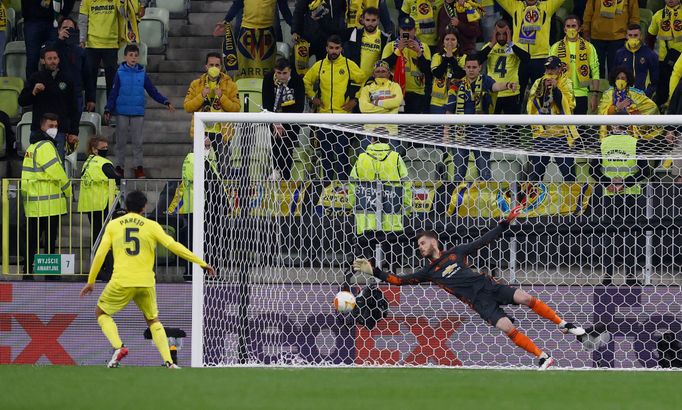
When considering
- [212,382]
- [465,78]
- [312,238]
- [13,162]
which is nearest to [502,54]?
[465,78]

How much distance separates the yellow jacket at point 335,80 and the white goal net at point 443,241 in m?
2.32

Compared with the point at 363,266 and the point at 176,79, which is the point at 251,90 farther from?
the point at 363,266

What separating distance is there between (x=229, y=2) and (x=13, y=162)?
4.32 m

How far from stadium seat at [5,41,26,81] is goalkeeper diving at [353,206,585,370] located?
7653 millimetres

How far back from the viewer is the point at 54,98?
1706 centimetres

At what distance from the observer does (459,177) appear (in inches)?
579

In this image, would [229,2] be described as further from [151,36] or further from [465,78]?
[465,78]

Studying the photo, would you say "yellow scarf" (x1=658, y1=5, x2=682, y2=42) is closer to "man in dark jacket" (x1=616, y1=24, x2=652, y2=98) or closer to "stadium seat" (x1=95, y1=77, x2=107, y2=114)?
"man in dark jacket" (x1=616, y1=24, x2=652, y2=98)

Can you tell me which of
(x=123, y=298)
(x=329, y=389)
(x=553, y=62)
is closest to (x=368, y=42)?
(x=553, y=62)

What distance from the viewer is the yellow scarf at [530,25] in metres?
17.2

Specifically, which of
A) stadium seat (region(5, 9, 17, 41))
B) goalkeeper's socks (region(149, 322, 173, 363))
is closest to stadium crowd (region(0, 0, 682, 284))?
stadium seat (region(5, 9, 17, 41))

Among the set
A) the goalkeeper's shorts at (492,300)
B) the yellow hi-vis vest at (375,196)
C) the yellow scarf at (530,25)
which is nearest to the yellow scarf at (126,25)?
the yellow scarf at (530,25)

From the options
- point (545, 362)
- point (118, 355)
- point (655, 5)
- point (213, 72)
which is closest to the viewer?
point (118, 355)

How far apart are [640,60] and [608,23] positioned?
91 cm
